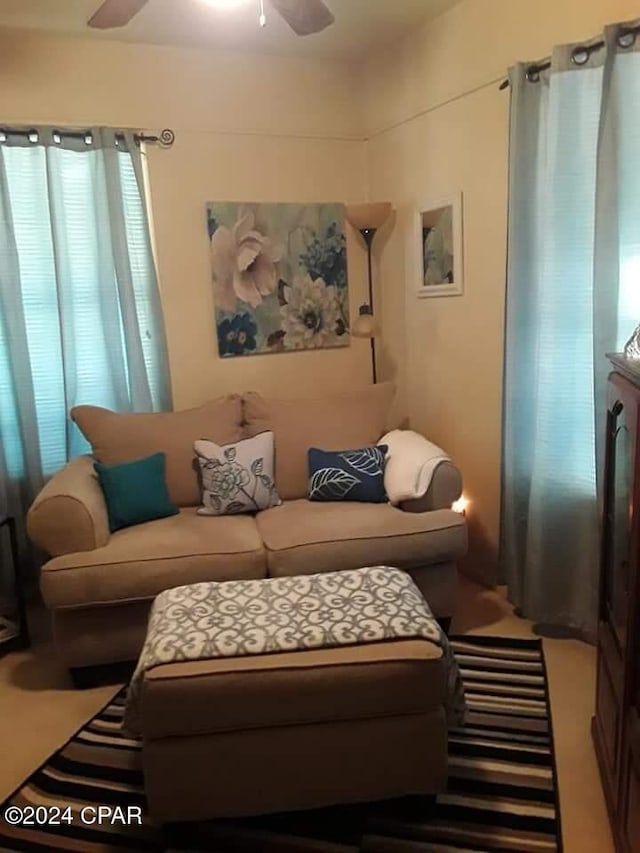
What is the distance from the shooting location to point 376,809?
2020 millimetres

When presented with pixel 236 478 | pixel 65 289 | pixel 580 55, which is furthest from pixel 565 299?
pixel 65 289

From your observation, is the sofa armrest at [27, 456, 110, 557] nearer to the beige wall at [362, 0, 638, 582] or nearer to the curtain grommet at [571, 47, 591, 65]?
the beige wall at [362, 0, 638, 582]

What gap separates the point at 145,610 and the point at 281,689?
3.31 ft

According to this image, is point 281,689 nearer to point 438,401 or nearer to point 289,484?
point 289,484

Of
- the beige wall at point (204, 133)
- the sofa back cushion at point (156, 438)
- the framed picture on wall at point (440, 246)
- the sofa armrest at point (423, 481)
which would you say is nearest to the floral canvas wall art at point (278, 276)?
the beige wall at point (204, 133)

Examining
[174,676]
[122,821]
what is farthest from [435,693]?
[122,821]

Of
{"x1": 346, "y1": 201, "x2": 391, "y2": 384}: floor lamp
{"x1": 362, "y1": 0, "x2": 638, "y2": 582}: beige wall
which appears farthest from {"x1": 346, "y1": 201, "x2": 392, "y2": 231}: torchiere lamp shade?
{"x1": 362, "y1": 0, "x2": 638, "y2": 582}: beige wall

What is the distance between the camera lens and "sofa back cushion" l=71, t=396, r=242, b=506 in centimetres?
329

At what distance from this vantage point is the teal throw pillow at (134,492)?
9.79 feet

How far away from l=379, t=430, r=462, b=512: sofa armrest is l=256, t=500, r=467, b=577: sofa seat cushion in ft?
0.29

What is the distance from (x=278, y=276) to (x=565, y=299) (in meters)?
1.70

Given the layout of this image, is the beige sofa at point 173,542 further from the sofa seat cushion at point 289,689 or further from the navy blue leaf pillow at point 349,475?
the sofa seat cushion at point 289,689

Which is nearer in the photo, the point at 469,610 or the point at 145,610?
the point at 145,610

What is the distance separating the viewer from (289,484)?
3402 millimetres
